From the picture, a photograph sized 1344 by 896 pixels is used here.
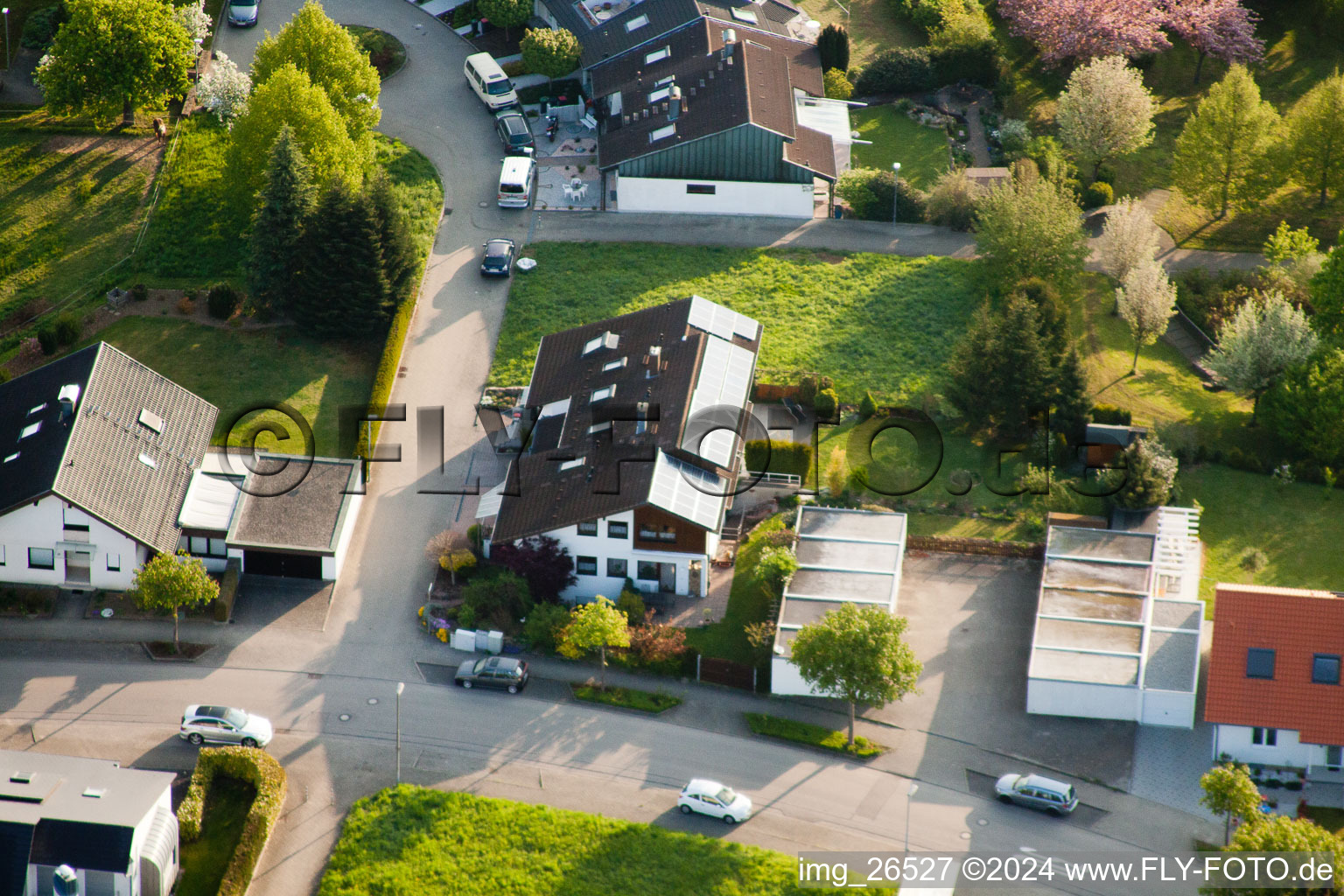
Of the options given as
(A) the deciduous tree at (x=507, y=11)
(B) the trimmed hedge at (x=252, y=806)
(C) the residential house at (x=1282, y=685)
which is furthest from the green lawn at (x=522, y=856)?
(A) the deciduous tree at (x=507, y=11)

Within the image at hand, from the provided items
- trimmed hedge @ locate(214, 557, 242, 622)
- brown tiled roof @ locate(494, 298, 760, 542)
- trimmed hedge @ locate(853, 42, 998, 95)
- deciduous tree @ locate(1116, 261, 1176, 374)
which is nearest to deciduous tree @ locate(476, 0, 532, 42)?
trimmed hedge @ locate(853, 42, 998, 95)

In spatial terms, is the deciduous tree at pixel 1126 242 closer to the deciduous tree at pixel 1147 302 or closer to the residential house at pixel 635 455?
the deciduous tree at pixel 1147 302

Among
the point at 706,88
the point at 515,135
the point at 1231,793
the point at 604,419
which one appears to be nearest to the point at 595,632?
the point at 604,419

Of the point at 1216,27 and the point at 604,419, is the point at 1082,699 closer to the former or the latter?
the point at 604,419

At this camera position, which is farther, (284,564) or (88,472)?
→ (284,564)

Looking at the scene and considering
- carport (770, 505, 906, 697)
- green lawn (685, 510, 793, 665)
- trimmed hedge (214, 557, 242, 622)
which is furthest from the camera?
trimmed hedge (214, 557, 242, 622)

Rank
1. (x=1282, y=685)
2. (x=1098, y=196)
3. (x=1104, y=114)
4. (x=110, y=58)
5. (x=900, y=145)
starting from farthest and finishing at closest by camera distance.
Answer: (x=900, y=145) < (x=1104, y=114) < (x=1098, y=196) < (x=110, y=58) < (x=1282, y=685)

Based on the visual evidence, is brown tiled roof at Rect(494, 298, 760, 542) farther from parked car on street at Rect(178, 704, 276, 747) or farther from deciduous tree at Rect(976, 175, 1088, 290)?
deciduous tree at Rect(976, 175, 1088, 290)
